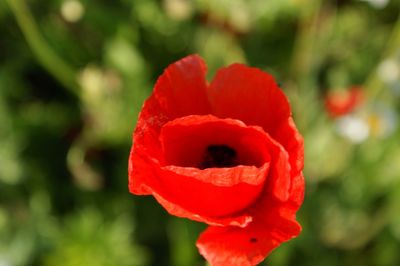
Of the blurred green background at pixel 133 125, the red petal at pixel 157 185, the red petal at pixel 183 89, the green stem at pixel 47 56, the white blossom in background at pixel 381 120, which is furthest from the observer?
the white blossom in background at pixel 381 120

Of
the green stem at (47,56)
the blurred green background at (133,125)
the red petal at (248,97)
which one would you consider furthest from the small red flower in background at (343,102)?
the red petal at (248,97)

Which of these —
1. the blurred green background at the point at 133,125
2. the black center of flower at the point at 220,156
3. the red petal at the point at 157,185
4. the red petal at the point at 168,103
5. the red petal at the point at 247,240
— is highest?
the red petal at the point at 168,103

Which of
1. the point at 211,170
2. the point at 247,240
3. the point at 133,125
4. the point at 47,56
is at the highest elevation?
the point at 211,170

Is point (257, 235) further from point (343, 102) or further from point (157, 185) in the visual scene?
point (343, 102)

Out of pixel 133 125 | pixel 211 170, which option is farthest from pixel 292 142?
pixel 133 125

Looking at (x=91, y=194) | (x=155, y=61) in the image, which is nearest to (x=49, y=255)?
(x=91, y=194)

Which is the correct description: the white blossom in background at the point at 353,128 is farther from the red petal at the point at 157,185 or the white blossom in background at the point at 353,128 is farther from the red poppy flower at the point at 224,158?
the red petal at the point at 157,185

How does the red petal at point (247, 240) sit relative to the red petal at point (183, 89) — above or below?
below

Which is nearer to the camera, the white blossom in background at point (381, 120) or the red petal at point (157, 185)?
the red petal at point (157, 185)
